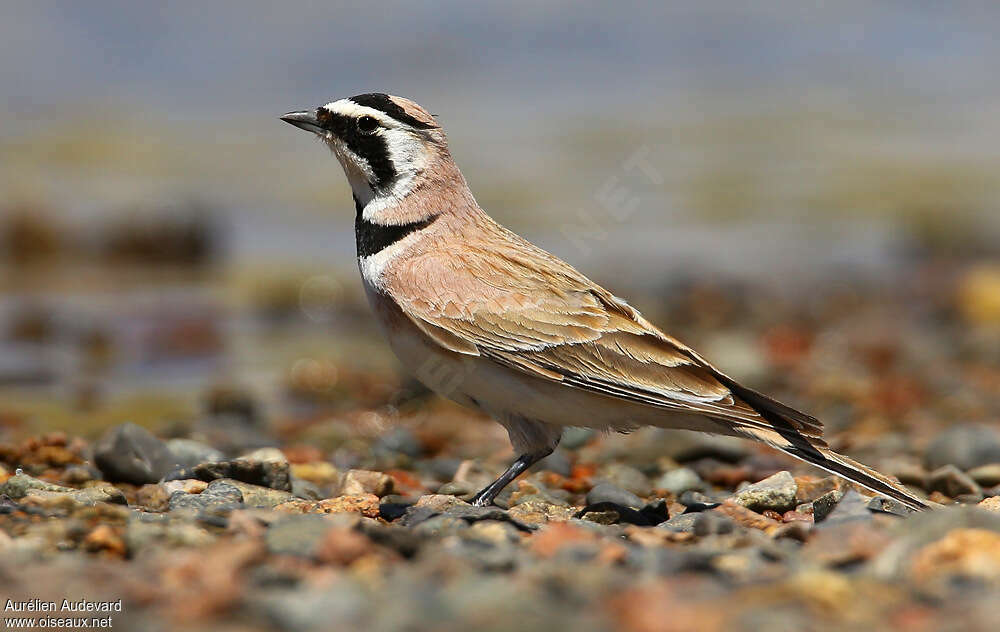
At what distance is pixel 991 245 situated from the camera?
2183 cm

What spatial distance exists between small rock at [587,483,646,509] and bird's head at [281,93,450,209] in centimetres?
191

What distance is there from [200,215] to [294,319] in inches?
193

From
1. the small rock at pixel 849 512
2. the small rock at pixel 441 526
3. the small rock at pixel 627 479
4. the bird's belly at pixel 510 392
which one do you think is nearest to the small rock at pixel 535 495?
the small rock at pixel 627 479

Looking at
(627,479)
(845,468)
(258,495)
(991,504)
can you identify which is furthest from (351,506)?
(991,504)

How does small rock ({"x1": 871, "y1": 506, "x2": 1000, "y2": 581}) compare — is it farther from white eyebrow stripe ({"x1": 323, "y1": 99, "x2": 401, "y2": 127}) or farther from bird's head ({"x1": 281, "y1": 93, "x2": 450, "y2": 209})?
white eyebrow stripe ({"x1": 323, "y1": 99, "x2": 401, "y2": 127})

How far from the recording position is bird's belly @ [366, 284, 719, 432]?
5.92 meters

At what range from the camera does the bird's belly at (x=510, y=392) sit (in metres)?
5.92

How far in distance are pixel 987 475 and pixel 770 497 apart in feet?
5.82

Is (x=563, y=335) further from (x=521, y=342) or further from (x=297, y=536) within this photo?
(x=297, y=536)

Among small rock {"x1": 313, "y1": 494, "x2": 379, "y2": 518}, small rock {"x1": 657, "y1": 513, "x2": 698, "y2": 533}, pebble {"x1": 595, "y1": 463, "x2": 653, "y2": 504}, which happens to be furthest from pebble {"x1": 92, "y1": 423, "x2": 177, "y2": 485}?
small rock {"x1": 657, "y1": 513, "x2": 698, "y2": 533}

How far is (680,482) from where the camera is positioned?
22.9 feet

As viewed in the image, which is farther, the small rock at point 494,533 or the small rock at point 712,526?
the small rock at point 712,526

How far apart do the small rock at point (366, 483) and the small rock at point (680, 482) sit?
1.63 m

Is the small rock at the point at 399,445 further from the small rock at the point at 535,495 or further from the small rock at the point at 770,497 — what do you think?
the small rock at the point at 770,497
